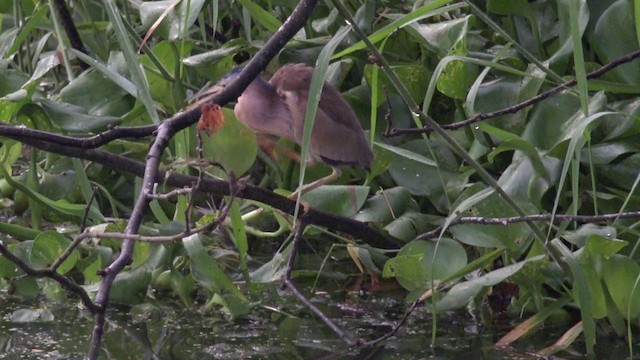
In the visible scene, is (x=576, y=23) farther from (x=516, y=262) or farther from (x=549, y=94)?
(x=516, y=262)

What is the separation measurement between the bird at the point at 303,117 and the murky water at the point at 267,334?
15.5 inches

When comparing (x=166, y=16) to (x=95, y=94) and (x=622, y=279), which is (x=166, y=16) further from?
(x=622, y=279)

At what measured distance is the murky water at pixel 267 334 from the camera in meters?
2.58

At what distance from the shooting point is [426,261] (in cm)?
269

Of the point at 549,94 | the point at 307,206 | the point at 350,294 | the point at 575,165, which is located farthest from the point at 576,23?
the point at 350,294

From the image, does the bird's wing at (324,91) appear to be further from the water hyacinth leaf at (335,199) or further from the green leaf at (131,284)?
the green leaf at (131,284)

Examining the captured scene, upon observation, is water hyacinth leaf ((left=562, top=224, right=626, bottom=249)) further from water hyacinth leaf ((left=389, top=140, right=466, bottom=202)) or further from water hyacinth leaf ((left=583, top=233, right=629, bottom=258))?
water hyacinth leaf ((left=389, top=140, right=466, bottom=202))

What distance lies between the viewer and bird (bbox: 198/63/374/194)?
2949 millimetres

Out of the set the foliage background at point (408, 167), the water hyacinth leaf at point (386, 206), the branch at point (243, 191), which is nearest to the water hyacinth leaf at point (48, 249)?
the foliage background at point (408, 167)

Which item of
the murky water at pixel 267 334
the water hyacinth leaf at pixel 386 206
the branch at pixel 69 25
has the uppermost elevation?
the branch at pixel 69 25

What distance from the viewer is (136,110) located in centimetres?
321

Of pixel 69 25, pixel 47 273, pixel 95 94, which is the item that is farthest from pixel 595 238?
pixel 69 25

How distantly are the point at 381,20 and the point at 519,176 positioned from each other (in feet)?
2.90

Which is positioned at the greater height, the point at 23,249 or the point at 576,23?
the point at 576,23
